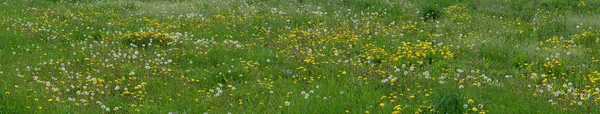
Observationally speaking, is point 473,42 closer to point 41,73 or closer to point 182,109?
point 182,109

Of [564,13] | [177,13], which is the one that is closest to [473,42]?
[564,13]

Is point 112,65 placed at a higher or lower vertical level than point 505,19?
higher

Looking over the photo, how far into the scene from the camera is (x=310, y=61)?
854 cm

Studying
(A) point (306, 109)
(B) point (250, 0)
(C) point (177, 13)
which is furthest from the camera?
(B) point (250, 0)

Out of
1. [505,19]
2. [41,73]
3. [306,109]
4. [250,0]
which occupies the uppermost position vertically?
[306,109]

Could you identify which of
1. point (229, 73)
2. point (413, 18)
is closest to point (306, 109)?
point (229, 73)

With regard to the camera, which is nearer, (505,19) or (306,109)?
(306,109)

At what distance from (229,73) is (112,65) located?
168 centimetres

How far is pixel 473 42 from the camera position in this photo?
9.82 meters

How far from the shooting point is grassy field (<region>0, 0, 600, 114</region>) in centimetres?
638

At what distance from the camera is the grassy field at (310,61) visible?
6.38 m

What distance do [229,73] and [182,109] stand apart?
1720 mm

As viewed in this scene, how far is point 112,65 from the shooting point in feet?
27.3

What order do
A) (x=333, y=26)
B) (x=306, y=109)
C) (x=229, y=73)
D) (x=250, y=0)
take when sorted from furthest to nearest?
(x=250, y=0) < (x=333, y=26) < (x=229, y=73) < (x=306, y=109)
